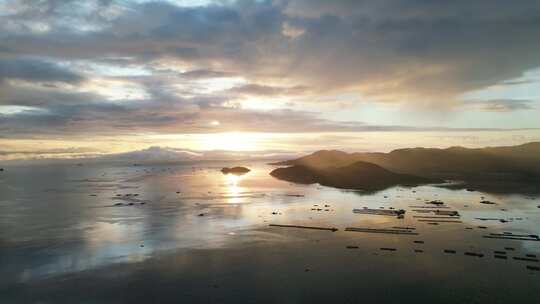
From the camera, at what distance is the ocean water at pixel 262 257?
30578 mm

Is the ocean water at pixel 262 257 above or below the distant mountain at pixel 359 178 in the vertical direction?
below

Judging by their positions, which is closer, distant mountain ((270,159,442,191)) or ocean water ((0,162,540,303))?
ocean water ((0,162,540,303))

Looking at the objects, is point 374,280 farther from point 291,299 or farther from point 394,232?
point 394,232

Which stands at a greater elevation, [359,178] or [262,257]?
[359,178]

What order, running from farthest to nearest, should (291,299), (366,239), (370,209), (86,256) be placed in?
(370,209), (366,239), (86,256), (291,299)

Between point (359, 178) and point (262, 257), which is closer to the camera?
point (262, 257)

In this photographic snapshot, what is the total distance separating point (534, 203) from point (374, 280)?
68.6 m

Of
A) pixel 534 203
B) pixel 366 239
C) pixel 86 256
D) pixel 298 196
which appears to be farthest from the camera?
pixel 298 196

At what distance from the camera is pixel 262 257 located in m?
40.7

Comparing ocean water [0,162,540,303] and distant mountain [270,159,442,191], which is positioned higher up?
distant mountain [270,159,442,191]

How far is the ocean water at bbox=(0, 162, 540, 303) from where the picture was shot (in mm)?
30578

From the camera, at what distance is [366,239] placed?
159ft

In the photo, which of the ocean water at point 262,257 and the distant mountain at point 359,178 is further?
the distant mountain at point 359,178

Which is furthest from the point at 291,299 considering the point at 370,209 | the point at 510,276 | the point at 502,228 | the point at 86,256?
the point at 370,209
